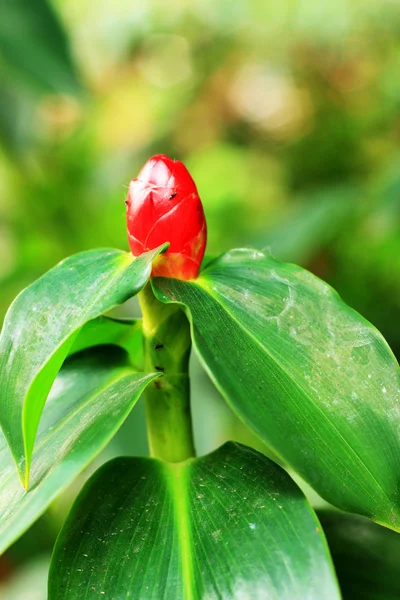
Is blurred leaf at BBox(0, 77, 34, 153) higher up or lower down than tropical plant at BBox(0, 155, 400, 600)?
higher up

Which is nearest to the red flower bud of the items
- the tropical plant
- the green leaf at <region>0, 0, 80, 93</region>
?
the tropical plant

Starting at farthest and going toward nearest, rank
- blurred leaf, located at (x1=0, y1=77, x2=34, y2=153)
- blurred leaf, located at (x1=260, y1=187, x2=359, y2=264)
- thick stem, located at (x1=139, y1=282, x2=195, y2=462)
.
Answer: blurred leaf, located at (x1=0, y1=77, x2=34, y2=153) < blurred leaf, located at (x1=260, y1=187, x2=359, y2=264) < thick stem, located at (x1=139, y1=282, x2=195, y2=462)

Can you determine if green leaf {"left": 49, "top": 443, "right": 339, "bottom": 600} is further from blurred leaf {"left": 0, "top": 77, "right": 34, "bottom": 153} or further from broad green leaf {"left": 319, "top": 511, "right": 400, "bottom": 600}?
blurred leaf {"left": 0, "top": 77, "right": 34, "bottom": 153}

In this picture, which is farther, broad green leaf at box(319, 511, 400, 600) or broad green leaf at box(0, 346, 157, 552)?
broad green leaf at box(319, 511, 400, 600)

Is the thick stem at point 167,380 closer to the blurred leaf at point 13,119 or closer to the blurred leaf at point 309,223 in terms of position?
the blurred leaf at point 309,223

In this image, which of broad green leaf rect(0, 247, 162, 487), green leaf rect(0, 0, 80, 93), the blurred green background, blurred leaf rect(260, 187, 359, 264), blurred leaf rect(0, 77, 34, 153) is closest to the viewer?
broad green leaf rect(0, 247, 162, 487)

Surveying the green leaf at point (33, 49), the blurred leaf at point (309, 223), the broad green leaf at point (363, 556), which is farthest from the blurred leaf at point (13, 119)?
the broad green leaf at point (363, 556)

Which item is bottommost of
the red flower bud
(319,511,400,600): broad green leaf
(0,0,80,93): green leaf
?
(319,511,400,600): broad green leaf

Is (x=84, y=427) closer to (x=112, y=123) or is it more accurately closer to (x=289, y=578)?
(x=289, y=578)
